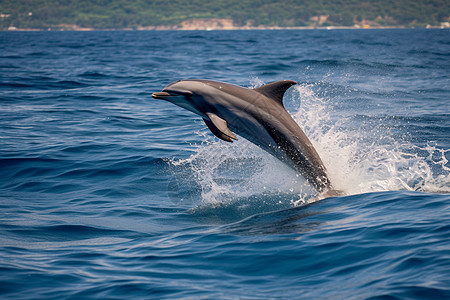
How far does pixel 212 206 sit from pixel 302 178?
1.39 metres

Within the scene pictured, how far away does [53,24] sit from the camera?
16988 centimetres

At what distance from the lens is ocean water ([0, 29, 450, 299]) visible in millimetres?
4855

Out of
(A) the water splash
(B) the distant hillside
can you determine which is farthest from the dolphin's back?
(B) the distant hillside

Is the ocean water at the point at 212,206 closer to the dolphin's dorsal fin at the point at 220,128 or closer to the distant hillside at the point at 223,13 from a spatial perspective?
the dolphin's dorsal fin at the point at 220,128

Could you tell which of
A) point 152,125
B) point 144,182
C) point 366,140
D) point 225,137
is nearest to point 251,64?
point 152,125

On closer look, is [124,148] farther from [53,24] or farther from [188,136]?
[53,24]

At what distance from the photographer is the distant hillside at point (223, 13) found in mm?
170500

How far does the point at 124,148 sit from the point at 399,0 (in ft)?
650

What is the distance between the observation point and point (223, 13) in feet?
600

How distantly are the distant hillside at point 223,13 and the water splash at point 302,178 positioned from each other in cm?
16450

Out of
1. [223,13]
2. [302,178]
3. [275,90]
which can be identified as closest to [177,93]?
[275,90]

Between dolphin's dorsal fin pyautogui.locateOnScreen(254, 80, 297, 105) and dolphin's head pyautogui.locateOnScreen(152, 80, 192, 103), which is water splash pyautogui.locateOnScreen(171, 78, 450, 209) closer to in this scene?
dolphin's dorsal fin pyautogui.locateOnScreen(254, 80, 297, 105)

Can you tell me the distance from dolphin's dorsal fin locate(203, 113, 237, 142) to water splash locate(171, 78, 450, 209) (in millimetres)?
1561

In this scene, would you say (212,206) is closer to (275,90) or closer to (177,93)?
(177,93)
